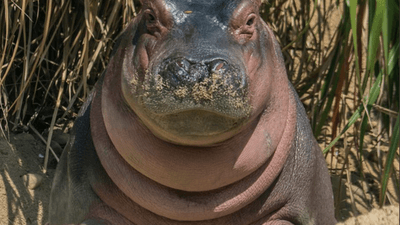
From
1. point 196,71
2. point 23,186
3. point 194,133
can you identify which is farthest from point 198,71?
point 23,186

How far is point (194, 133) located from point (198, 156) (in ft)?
0.62

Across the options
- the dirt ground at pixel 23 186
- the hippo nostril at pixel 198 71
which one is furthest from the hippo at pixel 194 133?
the dirt ground at pixel 23 186

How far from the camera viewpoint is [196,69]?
5.66 feet

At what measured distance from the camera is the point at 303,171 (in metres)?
2.18

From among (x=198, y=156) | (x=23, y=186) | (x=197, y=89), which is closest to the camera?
(x=197, y=89)

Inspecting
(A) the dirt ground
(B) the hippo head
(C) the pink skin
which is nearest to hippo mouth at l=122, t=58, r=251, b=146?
(B) the hippo head

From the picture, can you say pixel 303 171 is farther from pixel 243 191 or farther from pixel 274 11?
pixel 274 11

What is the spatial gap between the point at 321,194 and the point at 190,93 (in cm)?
76

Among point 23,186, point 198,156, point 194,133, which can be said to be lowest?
point 23,186

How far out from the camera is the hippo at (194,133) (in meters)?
1.76

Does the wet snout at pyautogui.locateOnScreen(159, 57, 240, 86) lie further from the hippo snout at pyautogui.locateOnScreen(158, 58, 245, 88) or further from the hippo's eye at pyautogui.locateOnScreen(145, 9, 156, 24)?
the hippo's eye at pyautogui.locateOnScreen(145, 9, 156, 24)

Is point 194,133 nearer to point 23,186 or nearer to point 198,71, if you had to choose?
point 198,71

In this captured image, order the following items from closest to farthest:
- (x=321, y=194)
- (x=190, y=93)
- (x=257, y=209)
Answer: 1. (x=190, y=93)
2. (x=257, y=209)
3. (x=321, y=194)

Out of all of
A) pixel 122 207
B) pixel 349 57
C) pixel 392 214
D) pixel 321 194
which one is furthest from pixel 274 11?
pixel 122 207
